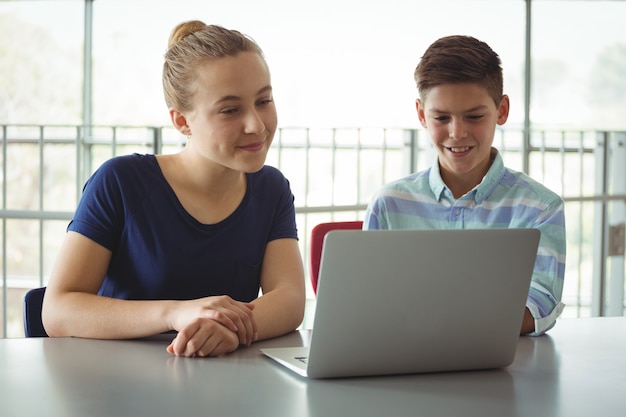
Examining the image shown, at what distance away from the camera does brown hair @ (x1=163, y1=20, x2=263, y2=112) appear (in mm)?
1526

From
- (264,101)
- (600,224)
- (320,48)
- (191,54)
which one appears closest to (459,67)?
(264,101)

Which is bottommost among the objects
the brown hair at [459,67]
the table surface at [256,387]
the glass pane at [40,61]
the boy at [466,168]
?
the table surface at [256,387]

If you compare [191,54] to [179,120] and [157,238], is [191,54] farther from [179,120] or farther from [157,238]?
[157,238]

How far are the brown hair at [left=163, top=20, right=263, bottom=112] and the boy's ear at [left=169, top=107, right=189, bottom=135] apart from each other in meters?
0.01

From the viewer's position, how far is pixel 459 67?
1.73 metres

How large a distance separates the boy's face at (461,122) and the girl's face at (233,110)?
388mm

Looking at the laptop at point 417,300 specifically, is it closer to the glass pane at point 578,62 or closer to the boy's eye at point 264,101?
the boy's eye at point 264,101

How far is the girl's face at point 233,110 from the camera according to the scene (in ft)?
4.90

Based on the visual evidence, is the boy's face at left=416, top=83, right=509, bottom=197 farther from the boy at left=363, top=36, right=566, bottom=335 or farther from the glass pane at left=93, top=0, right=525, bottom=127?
the glass pane at left=93, top=0, right=525, bottom=127

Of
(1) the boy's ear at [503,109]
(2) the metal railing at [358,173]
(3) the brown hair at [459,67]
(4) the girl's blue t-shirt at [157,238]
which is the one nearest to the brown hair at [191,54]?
(4) the girl's blue t-shirt at [157,238]

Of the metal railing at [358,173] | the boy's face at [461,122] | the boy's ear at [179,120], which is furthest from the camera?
the metal railing at [358,173]

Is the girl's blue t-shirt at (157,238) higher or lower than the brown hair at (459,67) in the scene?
lower

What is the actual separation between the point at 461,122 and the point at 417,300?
0.70 m

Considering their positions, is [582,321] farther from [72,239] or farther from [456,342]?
[72,239]
